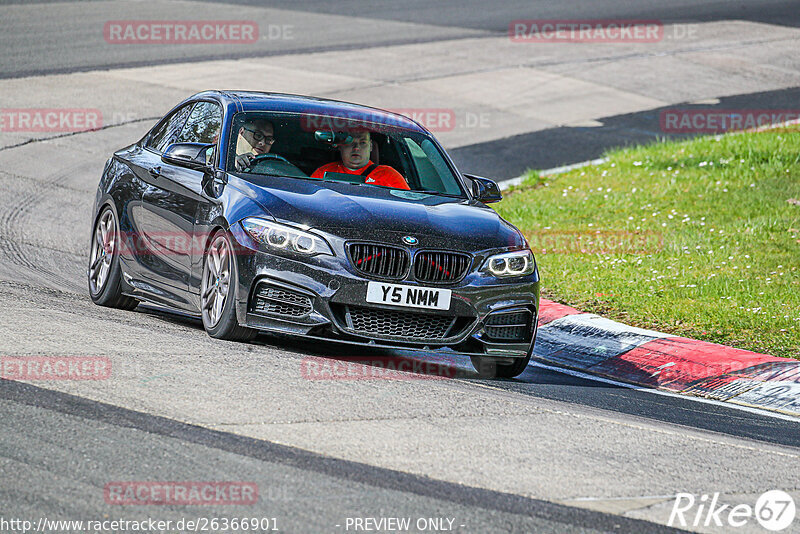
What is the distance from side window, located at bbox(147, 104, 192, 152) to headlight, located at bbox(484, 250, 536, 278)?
2.83 metres

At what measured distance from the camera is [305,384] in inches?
248

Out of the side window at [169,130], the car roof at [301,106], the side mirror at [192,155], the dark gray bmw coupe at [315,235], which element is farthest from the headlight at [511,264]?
the side window at [169,130]

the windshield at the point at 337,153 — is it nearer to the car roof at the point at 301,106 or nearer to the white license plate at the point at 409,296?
the car roof at the point at 301,106

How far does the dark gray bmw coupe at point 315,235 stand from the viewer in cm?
718

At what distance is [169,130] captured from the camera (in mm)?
9266

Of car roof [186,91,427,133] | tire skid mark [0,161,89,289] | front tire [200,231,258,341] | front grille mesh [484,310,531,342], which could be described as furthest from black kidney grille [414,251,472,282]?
tire skid mark [0,161,89,289]

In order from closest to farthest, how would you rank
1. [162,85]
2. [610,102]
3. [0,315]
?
1. [0,315]
2. [162,85]
3. [610,102]

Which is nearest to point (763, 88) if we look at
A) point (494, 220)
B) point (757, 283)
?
point (757, 283)

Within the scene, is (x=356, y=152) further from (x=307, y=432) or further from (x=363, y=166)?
(x=307, y=432)

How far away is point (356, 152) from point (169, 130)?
1576 mm

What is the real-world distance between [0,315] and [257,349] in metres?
1.50

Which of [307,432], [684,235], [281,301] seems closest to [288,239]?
[281,301]

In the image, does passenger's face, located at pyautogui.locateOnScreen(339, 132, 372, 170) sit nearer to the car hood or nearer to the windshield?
the windshield

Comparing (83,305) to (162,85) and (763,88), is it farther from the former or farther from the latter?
(763,88)
